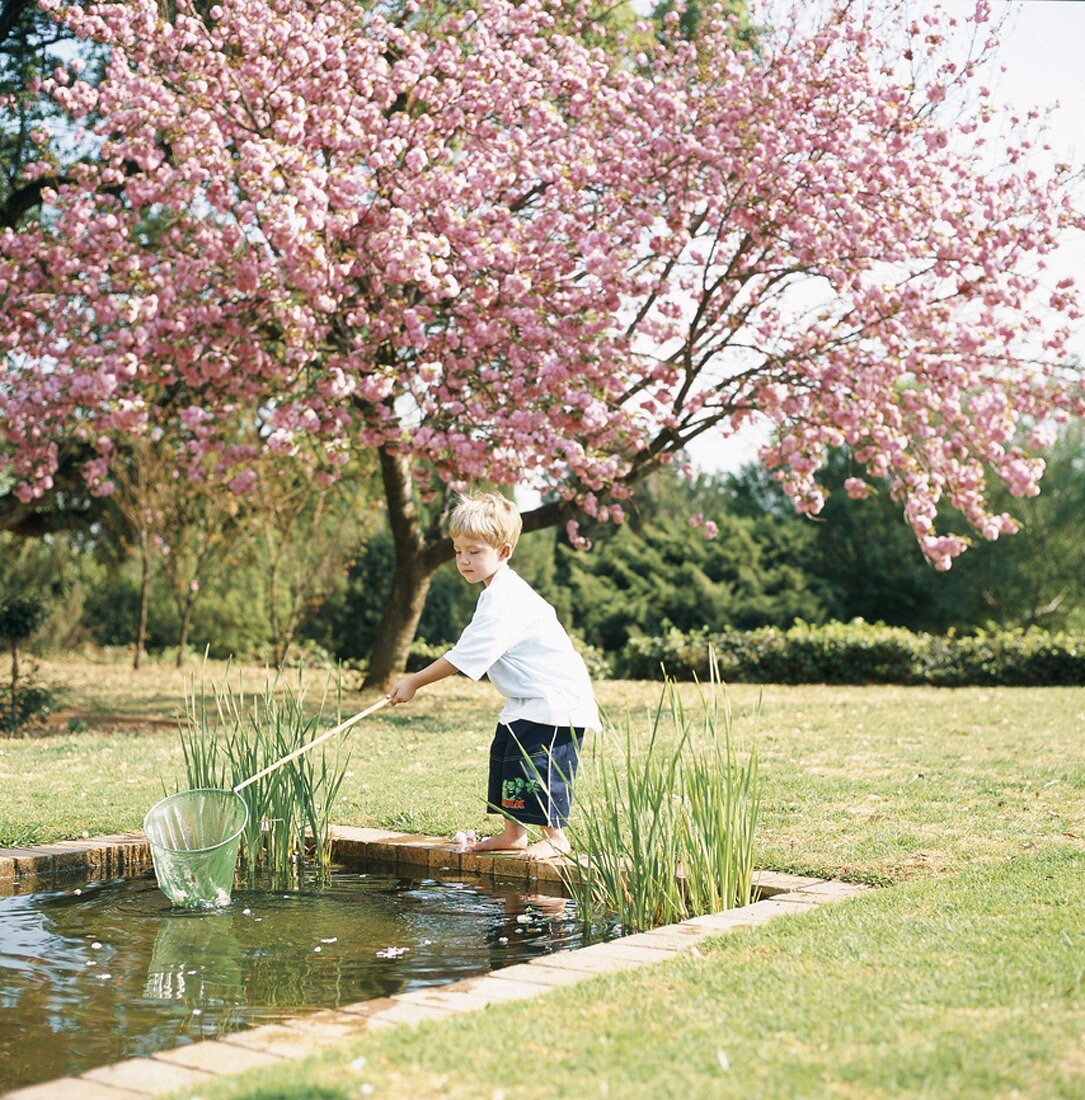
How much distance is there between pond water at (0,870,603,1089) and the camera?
124 inches

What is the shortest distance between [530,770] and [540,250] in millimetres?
5846

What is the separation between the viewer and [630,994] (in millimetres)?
2945

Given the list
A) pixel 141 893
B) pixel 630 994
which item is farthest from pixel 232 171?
pixel 630 994

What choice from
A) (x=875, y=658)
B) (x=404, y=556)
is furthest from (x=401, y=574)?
(x=875, y=658)

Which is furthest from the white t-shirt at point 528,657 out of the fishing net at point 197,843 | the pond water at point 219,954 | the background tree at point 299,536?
the background tree at point 299,536

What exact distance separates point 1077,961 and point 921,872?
130 cm

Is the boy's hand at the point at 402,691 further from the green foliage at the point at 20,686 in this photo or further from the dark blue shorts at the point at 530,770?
the green foliage at the point at 20,686

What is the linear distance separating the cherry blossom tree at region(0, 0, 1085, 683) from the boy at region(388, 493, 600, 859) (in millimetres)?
4312

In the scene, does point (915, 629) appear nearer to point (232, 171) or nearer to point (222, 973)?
point (232, 171)

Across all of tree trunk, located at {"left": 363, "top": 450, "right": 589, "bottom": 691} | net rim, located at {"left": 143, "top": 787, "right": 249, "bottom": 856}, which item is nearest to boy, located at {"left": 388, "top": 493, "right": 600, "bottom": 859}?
net rim, located at {"left": 143, "top": 787, "right": 249, "bottom": 856}

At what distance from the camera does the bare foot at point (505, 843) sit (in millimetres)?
4914

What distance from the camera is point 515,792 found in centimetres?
482

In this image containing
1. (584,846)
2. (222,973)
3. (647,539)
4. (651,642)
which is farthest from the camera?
(647,539)

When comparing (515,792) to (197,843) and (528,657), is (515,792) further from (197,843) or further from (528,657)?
(197,843)
